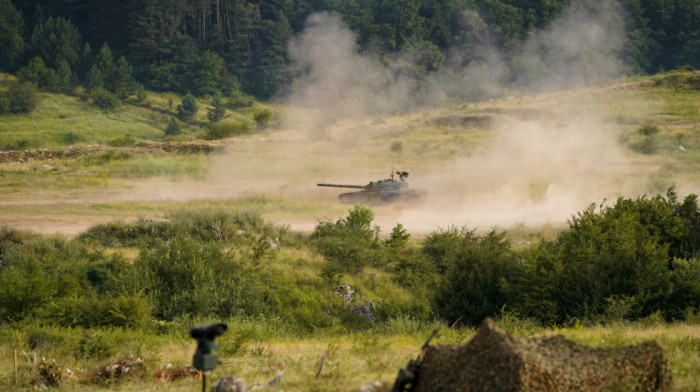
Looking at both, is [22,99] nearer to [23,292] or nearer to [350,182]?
[350,182]

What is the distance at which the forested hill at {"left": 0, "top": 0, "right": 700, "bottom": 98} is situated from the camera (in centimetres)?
8094

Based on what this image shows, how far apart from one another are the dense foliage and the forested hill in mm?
57151

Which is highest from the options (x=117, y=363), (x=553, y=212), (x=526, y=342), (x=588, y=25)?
(x=588, y=25)

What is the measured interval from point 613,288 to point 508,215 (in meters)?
14.2

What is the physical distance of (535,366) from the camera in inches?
227

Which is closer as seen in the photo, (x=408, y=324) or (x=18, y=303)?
(x=408, y=324)

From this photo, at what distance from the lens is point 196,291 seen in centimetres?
1748

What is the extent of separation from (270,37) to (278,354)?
268ft

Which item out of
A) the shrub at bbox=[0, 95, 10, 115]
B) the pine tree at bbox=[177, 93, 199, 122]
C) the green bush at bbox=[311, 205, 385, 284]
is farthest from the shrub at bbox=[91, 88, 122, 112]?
the green bush at bbox=[311, 205, 385, 284]

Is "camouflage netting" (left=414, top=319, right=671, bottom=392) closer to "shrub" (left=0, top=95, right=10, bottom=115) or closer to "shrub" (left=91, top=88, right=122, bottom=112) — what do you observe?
"shrub" (left=0, top=95, right=10, bottom=115)

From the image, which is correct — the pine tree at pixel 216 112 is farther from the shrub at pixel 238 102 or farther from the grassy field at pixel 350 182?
the grassy field at pixel 350 182

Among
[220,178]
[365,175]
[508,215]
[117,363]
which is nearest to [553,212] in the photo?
[508,215]

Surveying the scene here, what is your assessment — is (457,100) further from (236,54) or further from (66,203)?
(66,203)

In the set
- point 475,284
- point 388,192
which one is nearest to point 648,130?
point 388,192
